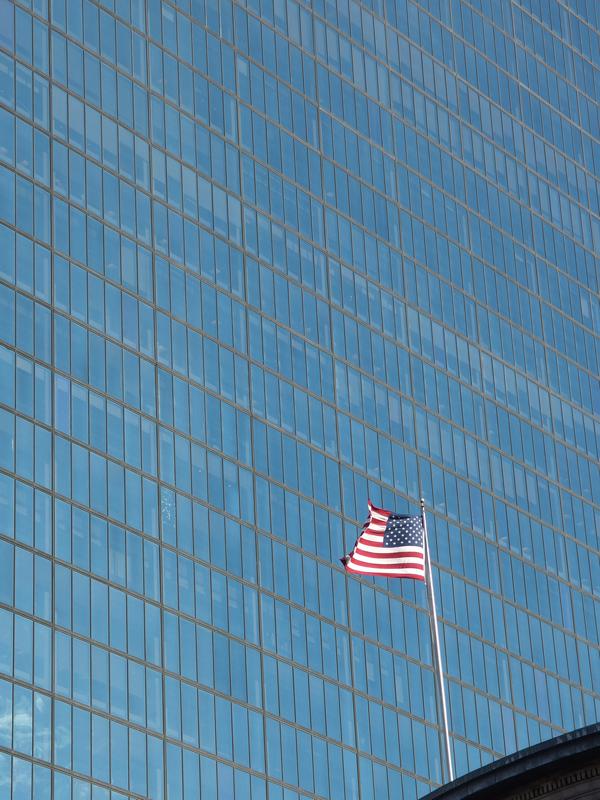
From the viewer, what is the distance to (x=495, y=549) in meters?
128

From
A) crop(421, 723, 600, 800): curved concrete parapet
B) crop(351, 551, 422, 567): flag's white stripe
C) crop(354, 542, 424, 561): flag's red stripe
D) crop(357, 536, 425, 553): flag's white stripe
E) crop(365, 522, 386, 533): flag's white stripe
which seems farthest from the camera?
crop(365, 522, 386, 533): flag's white stripe

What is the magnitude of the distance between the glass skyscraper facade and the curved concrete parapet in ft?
114

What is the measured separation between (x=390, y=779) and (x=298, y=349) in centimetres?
2072

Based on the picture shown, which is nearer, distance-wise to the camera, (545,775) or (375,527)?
(545,775)

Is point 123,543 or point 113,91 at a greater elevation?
point 113,91

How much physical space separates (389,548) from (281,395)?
33240mm

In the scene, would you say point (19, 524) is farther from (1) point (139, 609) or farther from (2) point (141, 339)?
(2) point (141, 339)

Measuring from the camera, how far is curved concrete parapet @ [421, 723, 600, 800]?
192ft

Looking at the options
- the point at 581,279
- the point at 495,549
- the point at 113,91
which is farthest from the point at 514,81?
the point at 113,91

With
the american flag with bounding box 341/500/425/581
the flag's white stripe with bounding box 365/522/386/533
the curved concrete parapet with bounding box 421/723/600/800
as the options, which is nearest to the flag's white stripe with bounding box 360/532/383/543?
the american flag with bounding box 341/500/425/581

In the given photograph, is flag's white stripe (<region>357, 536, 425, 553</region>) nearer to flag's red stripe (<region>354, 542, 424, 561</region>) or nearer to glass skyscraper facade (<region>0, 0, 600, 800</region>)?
flag's red stripe (<region>354, 542, 424, 561</region>)

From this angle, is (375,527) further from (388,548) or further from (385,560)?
(385,560)

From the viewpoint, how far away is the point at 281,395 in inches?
4508

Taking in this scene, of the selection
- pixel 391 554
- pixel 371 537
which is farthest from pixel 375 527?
pixel 391 554
